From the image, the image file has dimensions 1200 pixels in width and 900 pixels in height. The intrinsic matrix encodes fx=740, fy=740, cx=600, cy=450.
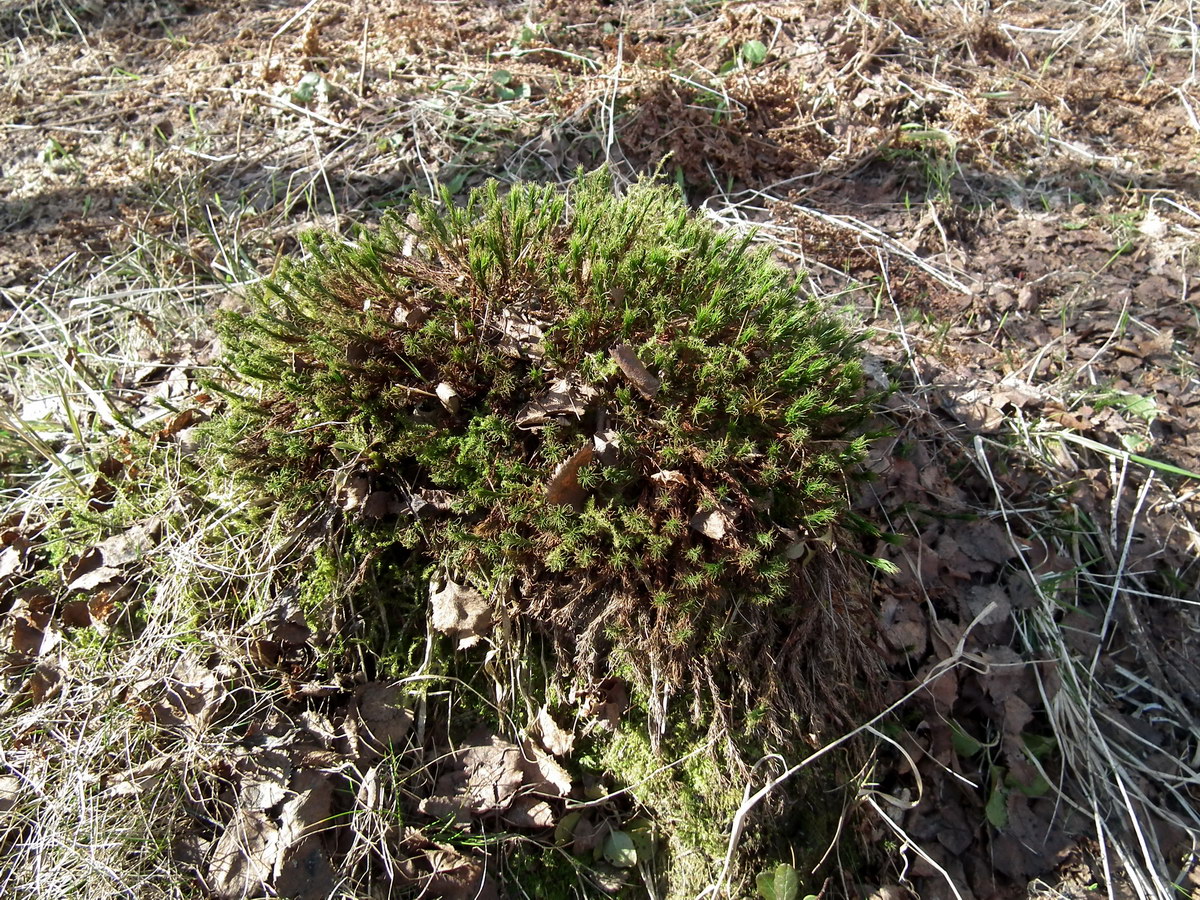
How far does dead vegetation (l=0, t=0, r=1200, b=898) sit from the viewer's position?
2.31m

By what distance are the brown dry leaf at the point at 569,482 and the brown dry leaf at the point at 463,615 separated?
0.43m

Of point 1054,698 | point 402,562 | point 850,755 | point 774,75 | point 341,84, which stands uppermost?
point 341,84

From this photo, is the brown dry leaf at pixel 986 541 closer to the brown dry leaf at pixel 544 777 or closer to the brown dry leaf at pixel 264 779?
the brown dry leaf at pixel 544 777

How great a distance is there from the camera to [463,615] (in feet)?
7.78

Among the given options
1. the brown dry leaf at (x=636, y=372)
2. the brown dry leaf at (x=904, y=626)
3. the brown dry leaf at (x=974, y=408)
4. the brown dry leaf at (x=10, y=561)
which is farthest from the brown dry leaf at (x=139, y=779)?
the brown dry leaf at (x=974, y=408)

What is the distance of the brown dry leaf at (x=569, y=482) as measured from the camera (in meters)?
2.24

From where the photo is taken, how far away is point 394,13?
4.82m

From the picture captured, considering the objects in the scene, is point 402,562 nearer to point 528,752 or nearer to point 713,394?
point 528,752

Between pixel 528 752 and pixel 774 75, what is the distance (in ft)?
13.6

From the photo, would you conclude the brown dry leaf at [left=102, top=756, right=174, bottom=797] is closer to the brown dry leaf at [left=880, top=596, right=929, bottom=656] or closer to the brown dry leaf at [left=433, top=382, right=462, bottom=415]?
the brown dry leaf at [left=433, top=382, right=462, bottom=415]

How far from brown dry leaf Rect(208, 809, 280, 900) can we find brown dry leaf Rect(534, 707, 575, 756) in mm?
819

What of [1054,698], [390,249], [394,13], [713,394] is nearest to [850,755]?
[1054,698]

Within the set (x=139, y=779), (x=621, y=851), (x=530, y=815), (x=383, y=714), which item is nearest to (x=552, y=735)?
(x=530, y=815)

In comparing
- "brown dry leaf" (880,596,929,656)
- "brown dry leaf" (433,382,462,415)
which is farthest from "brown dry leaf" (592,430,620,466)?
"brown dry leaf" (880,596,929,656)
